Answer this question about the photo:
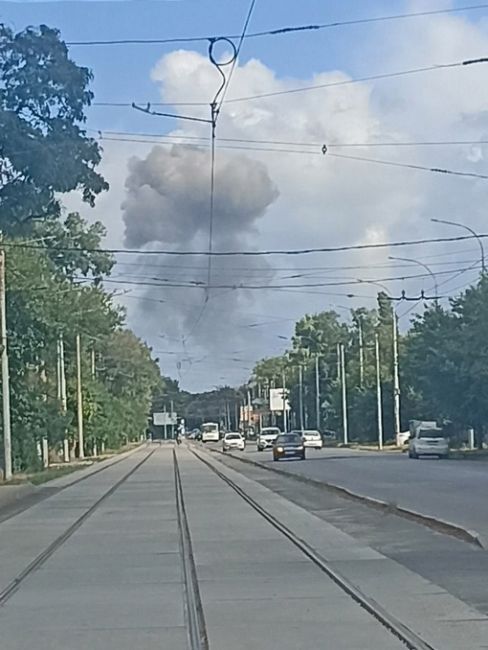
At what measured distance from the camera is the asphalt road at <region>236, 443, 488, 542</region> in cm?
2675

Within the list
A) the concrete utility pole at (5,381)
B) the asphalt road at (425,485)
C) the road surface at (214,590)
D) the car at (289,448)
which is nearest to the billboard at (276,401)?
the car at (289,448)

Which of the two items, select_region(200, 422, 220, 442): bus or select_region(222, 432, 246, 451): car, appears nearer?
select_region(222, 432, 246, 451): car

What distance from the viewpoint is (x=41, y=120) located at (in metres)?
37.4

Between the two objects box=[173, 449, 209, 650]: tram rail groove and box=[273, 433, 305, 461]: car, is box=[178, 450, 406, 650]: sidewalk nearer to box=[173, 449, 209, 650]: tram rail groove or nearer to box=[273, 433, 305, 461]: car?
box=[173, 449, 209, 650]: tram rail groove

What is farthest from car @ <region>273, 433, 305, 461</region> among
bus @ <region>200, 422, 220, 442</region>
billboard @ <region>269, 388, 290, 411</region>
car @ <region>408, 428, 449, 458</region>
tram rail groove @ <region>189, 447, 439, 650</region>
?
billboard @ <region>269, 388, 290, 411</region>

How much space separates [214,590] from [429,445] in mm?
52470

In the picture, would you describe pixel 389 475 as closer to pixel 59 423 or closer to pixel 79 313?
pixel 59 423

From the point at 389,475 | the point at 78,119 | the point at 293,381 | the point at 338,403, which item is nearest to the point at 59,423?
the point at 389,475

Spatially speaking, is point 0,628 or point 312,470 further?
point 312,470

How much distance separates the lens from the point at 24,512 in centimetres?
3309

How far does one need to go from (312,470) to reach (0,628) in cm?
4187

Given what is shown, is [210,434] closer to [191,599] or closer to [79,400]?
[79,400]

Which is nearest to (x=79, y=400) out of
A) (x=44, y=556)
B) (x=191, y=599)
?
(x=44, y=556)

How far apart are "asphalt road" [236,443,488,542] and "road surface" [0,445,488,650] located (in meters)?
2.62
